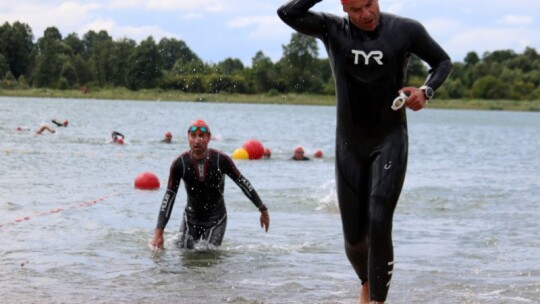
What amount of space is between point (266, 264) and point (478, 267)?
2.34 m

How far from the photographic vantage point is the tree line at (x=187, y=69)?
15758 millimetres

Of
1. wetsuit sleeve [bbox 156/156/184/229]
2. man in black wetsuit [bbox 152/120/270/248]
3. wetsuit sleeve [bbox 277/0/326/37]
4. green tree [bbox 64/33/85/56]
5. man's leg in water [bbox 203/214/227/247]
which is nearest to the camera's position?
wetsuit sleeve [bbox 277/0/326/37]

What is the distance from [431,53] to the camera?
19.5 ft

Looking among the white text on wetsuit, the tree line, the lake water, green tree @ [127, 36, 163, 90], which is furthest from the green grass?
the white text on wetsuit

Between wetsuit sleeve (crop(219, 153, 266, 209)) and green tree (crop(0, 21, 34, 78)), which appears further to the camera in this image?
green tree (crop(0, 21, 34, 78))

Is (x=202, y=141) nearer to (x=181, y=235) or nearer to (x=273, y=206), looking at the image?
(x=181, y=235)

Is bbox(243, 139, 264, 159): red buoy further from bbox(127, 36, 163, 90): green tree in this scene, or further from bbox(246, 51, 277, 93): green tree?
bbox(127, 36, 163, 90): green tree

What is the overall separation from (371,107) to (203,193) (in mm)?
4694

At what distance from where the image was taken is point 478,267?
998cm

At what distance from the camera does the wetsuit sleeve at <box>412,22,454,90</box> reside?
19.4ft

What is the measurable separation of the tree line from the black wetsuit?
2.14 m

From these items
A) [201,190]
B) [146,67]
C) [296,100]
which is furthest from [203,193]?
[296,100]

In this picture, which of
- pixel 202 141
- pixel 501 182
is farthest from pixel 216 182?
pixel 501 182

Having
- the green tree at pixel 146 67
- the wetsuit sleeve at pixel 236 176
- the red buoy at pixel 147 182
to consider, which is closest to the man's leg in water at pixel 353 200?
the wetsuit sleeve at pixel 236 176
